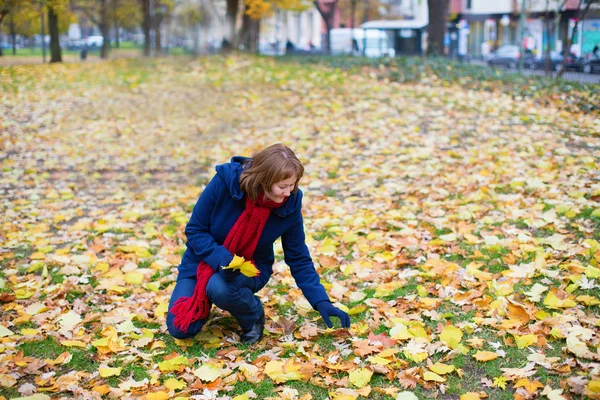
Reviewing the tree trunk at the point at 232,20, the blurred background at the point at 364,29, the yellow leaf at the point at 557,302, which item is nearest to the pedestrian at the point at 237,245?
the yellow leaf at the point at 557,302

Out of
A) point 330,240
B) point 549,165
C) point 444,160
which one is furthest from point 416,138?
point 330,240

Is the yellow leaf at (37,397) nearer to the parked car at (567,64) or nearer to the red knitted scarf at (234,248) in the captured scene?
the red knitted scarf at (234,248)

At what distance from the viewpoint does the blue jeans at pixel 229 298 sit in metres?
3.60

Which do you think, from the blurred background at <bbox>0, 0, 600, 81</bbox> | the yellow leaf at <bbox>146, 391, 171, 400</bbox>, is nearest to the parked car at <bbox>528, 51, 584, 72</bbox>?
the blurred background at <bbox>0, 0, 600, 81</bbox>

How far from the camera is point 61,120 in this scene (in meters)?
12.4

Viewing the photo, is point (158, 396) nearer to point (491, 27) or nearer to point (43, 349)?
point (43, 349)

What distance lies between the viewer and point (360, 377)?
10.7 ft

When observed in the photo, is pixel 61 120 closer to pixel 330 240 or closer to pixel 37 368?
pixel 330 240

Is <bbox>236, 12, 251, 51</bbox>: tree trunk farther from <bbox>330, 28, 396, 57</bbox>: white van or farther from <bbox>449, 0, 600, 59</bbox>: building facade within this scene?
<bbox>449, 0, 600, 59</bbox>: building facade

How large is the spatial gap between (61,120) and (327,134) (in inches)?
211

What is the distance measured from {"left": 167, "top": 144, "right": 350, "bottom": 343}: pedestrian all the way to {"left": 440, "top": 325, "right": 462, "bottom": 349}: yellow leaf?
1.73ft

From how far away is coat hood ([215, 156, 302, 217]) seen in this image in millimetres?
3500

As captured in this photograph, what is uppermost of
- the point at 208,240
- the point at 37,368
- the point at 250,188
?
the point at 250,188

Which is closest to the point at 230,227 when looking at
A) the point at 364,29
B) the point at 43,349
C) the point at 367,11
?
the point at 43,349
